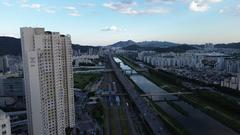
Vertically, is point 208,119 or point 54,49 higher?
point 54,49

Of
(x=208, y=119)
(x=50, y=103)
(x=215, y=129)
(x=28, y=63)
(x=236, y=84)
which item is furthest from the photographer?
(x=236, y=84)

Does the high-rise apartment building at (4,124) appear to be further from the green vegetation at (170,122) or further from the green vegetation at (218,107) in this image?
the green vegetation at (218,107)

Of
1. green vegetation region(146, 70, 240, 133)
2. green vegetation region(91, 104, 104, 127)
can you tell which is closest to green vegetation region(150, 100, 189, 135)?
green vegetation region(146, 70, 240, 133)

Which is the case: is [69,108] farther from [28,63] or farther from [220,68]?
[220,68]

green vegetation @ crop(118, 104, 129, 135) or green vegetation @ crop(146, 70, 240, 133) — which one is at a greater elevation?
green vegetation @ crop(146, 70, 240, 133)

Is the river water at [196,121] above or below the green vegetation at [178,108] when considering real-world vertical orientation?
below

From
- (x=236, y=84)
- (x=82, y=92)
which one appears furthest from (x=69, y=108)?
(x=236, y=84)

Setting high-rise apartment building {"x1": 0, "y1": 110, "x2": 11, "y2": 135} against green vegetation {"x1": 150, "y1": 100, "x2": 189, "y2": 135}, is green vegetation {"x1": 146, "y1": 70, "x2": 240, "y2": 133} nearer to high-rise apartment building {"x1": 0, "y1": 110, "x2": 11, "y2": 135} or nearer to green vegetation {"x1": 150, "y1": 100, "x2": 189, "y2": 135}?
green vegetation {"x1": 150, "y1": 100, "x2": 189, "y2": 135}

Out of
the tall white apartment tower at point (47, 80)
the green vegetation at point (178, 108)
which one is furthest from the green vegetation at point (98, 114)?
the green vegetation at point (178, 108)

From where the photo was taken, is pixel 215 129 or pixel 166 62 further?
pixel 166 62
